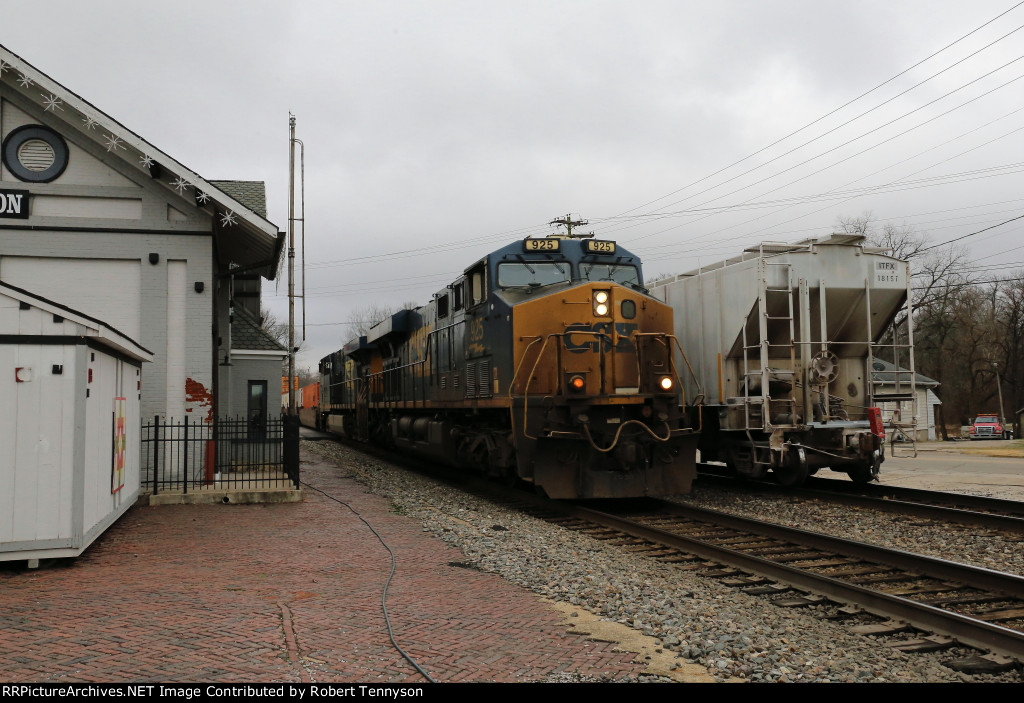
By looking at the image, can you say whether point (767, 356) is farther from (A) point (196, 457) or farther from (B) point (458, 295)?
(A) point (196, 457)

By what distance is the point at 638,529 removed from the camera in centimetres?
1059

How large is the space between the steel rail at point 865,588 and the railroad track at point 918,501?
298 cm

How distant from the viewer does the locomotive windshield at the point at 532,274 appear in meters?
13.2

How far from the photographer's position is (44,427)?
8.38m

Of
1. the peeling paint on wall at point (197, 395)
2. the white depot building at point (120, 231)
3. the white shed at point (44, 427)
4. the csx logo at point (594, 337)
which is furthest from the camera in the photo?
the peeling paint on wall at point (197, 395)

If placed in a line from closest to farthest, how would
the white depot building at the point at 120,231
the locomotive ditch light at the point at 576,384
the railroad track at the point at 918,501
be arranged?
1. the railroad track at the point at 918,501
2. the locomotive ditch light at the point at 576,384
3. the white depot building at the point at 120,231

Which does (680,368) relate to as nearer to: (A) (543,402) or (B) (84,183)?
(A) (543,402)

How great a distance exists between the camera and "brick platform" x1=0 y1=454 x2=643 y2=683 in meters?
→ 5.11

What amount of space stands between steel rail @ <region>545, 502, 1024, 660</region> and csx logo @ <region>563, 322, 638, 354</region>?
8.44 ft

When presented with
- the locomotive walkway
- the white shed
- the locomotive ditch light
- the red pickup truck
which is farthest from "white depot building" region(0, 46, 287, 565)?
the red pickup truck

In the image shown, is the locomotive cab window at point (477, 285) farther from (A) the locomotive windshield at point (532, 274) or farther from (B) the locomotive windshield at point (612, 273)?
(B) the locomotive windshield at point (612, 273)

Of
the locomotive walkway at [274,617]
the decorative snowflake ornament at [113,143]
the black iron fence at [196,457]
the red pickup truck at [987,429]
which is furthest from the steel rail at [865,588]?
the red pickup truck at [987,429]

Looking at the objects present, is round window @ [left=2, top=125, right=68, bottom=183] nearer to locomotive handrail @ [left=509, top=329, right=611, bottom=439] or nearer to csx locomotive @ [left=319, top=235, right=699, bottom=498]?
csx locomotive @ [left=319, top=235, right=699, bottom=498]

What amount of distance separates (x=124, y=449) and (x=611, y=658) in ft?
27.2
